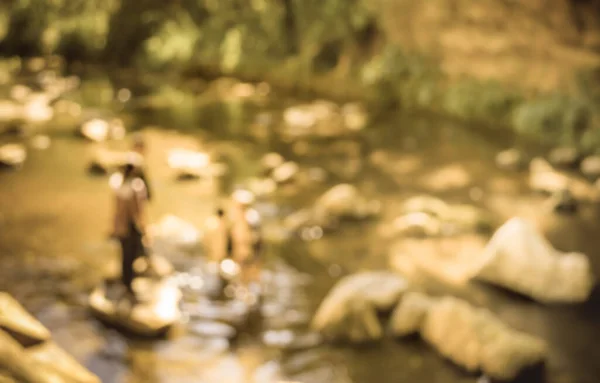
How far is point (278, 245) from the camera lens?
33.4ft

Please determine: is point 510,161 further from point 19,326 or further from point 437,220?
point 19,326

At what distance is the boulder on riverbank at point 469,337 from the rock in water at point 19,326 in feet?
12.9

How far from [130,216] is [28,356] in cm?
228

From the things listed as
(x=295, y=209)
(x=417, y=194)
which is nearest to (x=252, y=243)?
(x=295, y=209)

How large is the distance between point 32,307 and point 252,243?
2882 millimetres

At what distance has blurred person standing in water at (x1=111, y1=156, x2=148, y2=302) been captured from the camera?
24.0 ft

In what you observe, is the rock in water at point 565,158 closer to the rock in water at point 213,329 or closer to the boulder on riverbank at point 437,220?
the boulder on riverbank at point 437,220

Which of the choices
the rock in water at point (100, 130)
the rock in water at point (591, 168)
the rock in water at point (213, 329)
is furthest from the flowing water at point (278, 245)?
the rock in water at point (591, 168)

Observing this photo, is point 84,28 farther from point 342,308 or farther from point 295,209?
point 342,308

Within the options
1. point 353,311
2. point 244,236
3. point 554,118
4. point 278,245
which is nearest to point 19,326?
point 244,236

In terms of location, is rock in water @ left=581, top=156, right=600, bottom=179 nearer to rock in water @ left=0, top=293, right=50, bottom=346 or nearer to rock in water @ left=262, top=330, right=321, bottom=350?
rock in water @ left=262, top=330, right=321, bottom=350

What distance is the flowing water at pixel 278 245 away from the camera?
6824 mm

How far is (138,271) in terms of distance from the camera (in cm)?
827

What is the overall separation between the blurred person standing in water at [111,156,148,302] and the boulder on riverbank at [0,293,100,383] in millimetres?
1447
